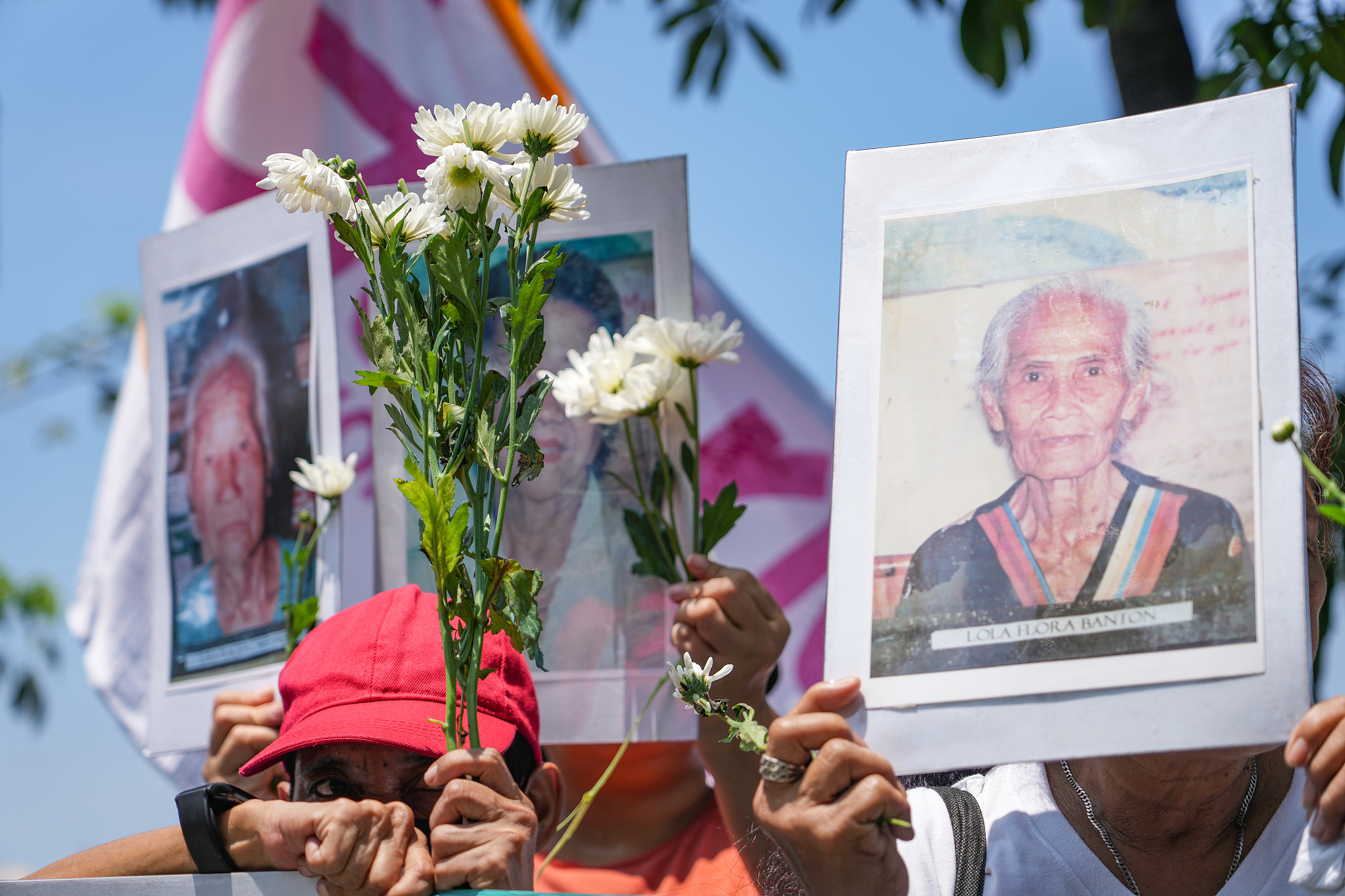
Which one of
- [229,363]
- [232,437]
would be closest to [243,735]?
[232,437]

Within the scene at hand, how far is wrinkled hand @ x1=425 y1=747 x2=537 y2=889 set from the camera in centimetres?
97

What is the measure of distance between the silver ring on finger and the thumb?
0.04m

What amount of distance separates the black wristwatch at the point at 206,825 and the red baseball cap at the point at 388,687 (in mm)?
150

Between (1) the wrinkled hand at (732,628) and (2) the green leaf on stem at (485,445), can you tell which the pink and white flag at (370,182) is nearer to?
(1) the wrinkled hand at (732,628)

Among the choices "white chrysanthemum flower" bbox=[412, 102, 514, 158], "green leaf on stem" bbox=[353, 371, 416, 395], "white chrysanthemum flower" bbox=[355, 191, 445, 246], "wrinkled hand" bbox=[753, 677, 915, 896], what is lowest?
"wrinkled hand" bbox=[753, 677, 915, 896]

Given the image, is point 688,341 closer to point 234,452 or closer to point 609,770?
point 609,770

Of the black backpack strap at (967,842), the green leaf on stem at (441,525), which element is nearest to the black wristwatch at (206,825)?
the green leaf on stem at (441,525)

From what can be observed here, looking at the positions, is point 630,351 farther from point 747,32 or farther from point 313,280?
point 747,32

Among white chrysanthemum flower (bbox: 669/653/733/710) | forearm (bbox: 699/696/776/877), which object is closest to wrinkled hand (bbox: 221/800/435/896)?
white chrysanthemum flower (bbox: 669/653/733/710)

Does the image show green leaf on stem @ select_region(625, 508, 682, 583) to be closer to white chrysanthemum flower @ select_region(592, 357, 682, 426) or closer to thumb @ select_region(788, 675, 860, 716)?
white chrysanthemum flower @ select_region(592, 357, 682, 426)

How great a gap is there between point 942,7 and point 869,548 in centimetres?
132

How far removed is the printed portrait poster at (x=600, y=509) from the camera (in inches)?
59.9

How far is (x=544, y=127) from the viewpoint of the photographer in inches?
42.8

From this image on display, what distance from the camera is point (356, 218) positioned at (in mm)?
1110
